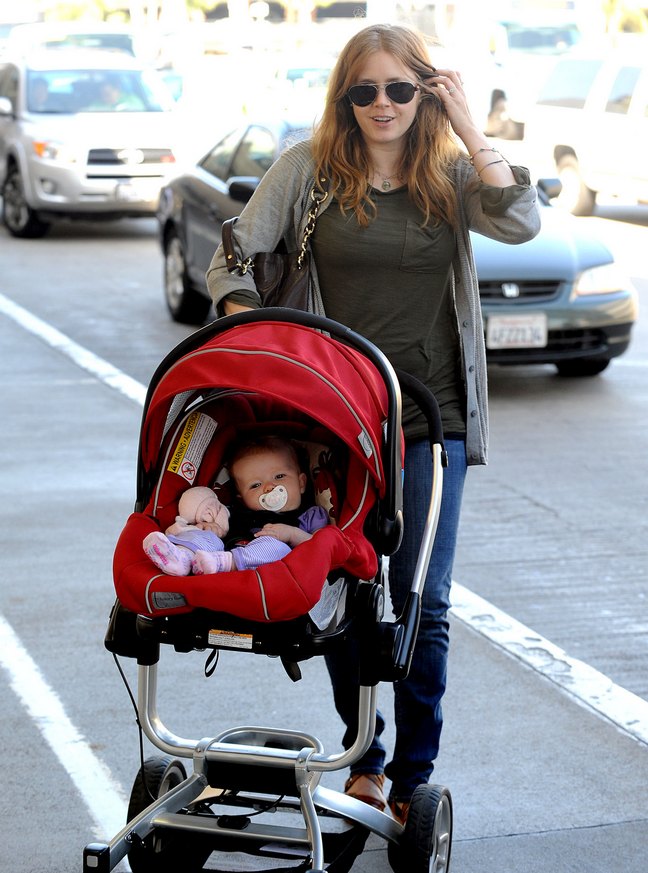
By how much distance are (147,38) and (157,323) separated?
29981 mm

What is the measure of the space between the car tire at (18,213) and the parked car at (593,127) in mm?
7051

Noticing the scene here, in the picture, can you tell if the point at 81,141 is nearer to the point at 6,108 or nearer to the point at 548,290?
the point at 6,108

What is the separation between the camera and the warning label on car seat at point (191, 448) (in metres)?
3.43

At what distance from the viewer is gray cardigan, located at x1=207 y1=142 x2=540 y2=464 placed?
3.65 metres

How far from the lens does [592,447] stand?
27.2 ft

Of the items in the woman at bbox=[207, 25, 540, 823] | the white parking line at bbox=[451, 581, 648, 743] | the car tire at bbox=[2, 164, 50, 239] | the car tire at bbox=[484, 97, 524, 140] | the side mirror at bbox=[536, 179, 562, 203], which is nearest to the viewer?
the woman at bbox=[207, 25, 540, 823]

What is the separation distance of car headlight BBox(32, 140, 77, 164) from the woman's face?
41.1 ft

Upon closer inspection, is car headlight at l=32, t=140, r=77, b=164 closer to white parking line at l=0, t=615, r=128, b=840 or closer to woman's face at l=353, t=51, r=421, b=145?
white parking line at l=0, t=615, r=128, b=840

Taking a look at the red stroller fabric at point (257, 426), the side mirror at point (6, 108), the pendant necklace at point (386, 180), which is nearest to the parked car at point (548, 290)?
the pendant necklace at point (386, 180)

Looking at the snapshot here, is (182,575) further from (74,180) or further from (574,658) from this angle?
(74,180)

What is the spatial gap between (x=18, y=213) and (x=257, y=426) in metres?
13.4

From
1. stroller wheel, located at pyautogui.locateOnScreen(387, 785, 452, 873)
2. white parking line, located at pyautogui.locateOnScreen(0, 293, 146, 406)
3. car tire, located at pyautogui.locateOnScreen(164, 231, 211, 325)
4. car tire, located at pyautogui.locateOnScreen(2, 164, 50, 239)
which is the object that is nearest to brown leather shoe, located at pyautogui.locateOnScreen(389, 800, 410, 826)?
stroller wheel, located at pyautogui.locateOnScreen(387, 785, 452, 873)

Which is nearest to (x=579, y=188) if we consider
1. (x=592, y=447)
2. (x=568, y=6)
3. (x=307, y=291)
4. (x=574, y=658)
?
(x=592, y=447)

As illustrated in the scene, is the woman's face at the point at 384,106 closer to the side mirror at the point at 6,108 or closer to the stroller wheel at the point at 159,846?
the stroller wheel at the point at 159,846
